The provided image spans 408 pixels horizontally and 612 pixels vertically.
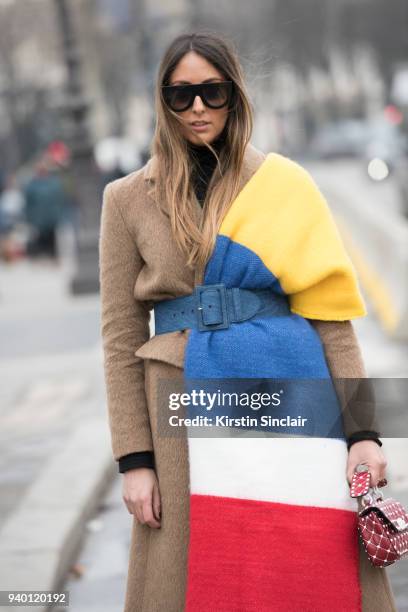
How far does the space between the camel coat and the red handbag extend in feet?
0.44

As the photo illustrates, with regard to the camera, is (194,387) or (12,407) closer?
(194,387)

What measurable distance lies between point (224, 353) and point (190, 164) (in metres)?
0.48

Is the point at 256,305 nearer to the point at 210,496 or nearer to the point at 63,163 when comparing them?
the point at 210,496

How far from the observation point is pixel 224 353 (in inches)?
106

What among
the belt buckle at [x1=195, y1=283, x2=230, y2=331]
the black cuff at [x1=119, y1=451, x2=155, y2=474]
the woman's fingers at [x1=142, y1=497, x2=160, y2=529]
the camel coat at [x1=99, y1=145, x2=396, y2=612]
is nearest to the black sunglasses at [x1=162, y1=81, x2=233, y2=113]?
the camel coat at [x1=99, y1=145, x2=396, y2=612]

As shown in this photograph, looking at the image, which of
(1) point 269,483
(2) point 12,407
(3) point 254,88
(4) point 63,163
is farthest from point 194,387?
(4) point 63,163

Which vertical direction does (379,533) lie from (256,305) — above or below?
below

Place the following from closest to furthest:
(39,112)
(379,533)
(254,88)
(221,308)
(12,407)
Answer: (379,533) < (221,308) < (254,88) < (12,407) < (39,112)

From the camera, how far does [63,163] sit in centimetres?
2252

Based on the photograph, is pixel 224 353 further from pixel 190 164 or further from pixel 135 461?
pixel 190 164

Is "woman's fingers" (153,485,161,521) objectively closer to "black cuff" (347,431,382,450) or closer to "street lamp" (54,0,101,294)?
"black cuff" (347,431,382,450)

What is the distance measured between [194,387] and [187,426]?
98 mm

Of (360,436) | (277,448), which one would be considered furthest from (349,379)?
(277,448)

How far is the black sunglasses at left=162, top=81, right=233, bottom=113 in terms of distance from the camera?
2760 mm
